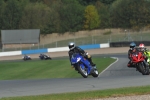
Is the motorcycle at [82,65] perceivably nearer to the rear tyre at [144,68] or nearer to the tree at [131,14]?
the rear tyre at [144,68]

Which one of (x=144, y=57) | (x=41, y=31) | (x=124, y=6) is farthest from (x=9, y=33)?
(x=144, y=57)

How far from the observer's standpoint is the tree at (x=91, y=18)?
96.7 metres

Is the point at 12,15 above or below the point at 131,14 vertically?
below

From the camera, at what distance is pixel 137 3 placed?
98500 millimetres

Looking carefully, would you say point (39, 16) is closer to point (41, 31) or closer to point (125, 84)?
point (41, 31)

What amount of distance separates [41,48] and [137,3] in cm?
3127

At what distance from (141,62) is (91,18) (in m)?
78.6

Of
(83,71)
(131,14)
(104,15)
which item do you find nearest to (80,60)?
(83,71)

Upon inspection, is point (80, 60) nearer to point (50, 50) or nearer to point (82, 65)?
point (82, 65)

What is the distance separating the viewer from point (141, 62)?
2011 cm

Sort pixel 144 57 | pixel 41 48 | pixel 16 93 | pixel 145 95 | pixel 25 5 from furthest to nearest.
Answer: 1. pixel 25 5
2. pixel 41 48
3. pixel 144 57
4. pixel 16 93
5. pixel 145 95

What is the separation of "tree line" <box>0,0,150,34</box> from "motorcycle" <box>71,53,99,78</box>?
74780 millimetres

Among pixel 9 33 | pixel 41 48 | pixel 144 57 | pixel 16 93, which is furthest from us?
pixel 9 33

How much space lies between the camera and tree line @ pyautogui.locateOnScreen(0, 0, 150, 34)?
95.7 m
